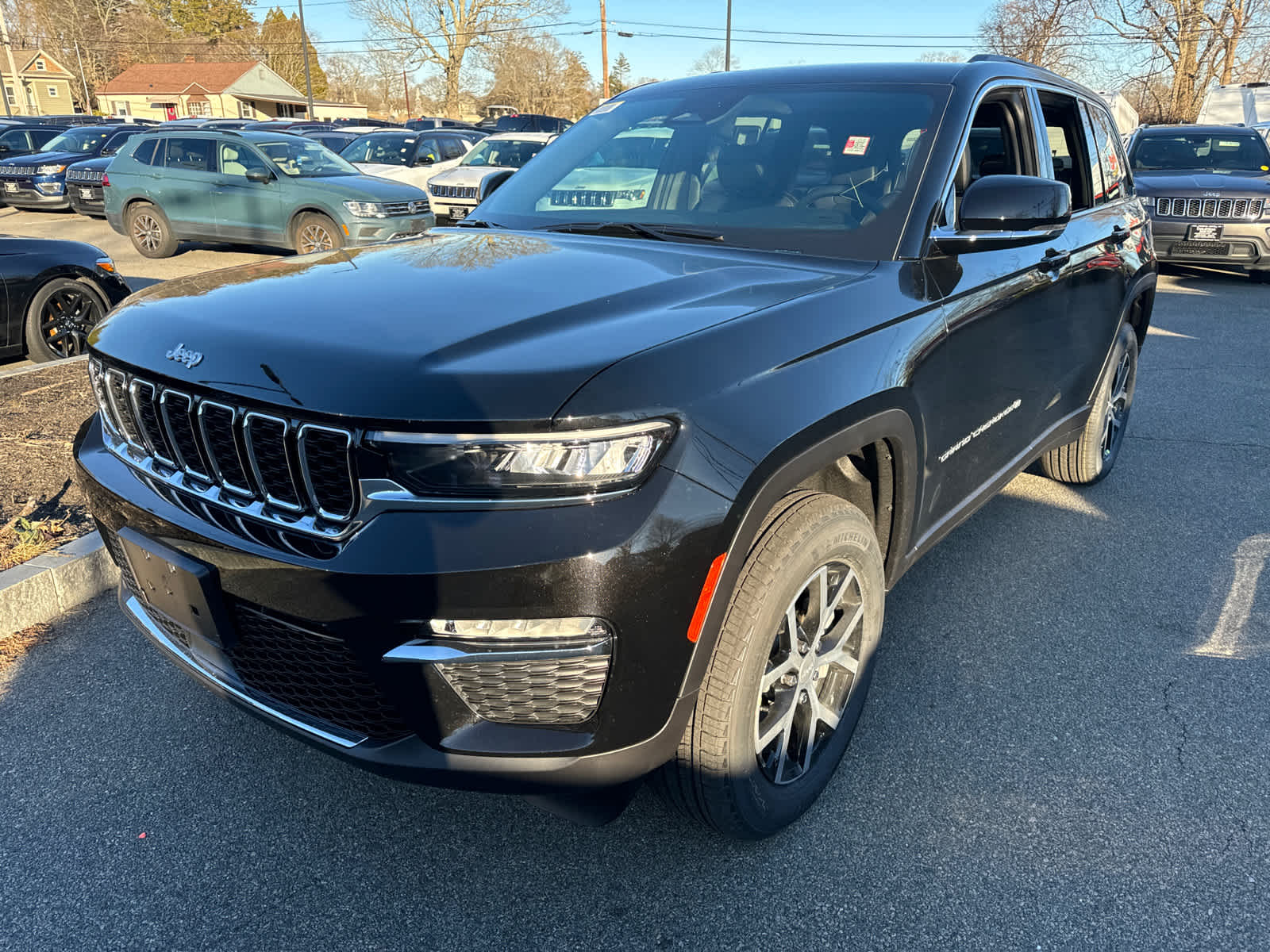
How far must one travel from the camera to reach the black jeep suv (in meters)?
1.72

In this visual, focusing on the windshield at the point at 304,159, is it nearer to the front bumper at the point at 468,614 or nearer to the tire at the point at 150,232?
the tire at the point at 150,232

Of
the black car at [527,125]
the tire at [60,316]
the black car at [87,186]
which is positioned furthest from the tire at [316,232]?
the black car at [527,125]

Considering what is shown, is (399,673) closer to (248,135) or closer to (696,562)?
(696,562)

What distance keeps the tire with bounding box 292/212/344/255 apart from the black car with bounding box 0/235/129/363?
4670mm

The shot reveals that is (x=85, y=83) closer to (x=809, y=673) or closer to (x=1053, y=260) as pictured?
(x=1053, y=260)

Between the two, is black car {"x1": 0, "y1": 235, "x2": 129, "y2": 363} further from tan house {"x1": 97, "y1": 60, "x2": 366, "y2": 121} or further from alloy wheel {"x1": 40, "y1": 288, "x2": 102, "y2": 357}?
tan house {"x1": 97, "y1": 60, "x2": 366, "y2": 121}

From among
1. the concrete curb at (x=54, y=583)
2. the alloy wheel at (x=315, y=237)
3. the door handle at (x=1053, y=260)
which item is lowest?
the concrete curb at (x=54, y=583)

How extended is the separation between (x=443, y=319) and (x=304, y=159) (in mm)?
11297

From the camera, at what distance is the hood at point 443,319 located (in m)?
1.75

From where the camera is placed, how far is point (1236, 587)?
12.2ft

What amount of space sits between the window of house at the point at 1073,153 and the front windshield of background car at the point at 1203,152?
949 cm

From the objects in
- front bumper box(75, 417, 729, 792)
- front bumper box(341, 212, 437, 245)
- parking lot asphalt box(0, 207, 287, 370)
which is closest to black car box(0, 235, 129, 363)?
parking lot asphalt box(0, 207, 287, 370)

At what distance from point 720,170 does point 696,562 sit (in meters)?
1.81

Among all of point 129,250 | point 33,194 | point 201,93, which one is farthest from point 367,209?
point 201,93
